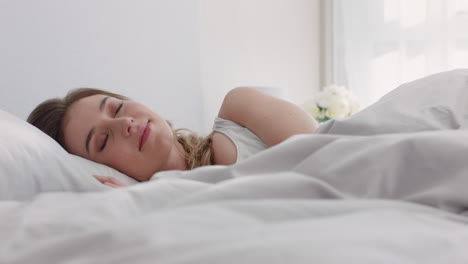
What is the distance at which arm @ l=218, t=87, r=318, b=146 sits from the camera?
54.7 inches

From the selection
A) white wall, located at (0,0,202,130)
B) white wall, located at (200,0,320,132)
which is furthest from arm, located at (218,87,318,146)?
white wall, located at (200,0,320,132)

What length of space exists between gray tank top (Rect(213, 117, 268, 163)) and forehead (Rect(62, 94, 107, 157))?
386 millimetres

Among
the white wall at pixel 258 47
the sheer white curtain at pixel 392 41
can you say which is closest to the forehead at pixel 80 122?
the white wall at pixel 258 47

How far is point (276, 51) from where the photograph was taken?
3.47 meters

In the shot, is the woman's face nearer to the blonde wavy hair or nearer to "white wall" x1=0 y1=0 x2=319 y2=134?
the blonde wavy hair

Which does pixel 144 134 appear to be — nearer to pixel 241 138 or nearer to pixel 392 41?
pixel 241 138

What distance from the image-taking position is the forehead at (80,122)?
1.43 m

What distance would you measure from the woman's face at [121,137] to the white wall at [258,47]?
1538 millimetres

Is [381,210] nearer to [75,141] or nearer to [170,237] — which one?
[170,237]

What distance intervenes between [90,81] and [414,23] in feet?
6.34

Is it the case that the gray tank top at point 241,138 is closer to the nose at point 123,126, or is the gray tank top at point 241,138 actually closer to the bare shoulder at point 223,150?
the bare shoulder at point 223,150

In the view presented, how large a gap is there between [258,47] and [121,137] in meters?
2.14

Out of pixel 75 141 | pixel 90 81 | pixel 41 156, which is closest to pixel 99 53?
pixel 90 81

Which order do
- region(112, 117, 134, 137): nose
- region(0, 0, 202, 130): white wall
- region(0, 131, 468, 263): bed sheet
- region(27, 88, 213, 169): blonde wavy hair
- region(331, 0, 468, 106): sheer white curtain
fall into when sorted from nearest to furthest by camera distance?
1. region(0, 131, 468, 263): bed sheet
2. region(112, 117, 134, 137): nose
3. region(27, 88, 213, 169): blonde wavy hair
4. region(0, 0, 202, 130): white wall
5. region(331, 0, 468, 106): sheer white curtain
